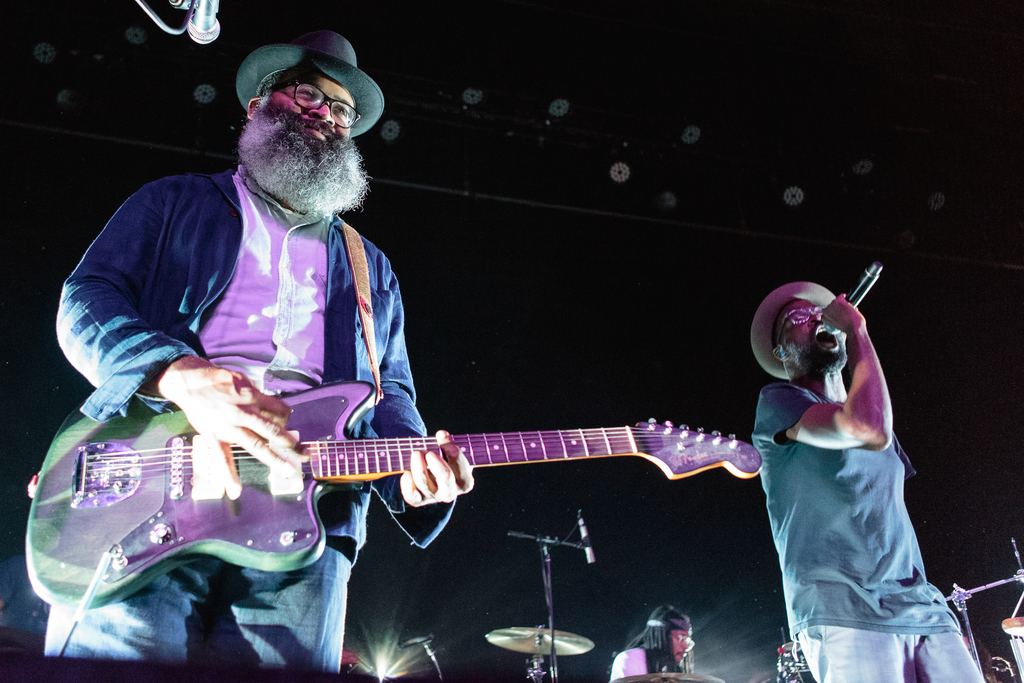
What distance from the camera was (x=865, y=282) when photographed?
311 cm

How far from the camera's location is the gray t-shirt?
7.86ft

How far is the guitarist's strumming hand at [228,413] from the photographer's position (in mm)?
1610

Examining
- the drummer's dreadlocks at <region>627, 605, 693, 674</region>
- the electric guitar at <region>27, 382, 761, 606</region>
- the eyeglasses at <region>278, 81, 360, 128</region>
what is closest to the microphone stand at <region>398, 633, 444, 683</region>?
the drummer's dreadlocks at <region>627, 605, 693, 674</region>

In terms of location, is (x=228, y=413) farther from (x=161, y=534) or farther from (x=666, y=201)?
(x=666, y=201)

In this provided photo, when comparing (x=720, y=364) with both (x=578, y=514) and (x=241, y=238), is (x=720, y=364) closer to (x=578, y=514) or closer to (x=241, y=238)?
(x=578, y=514)

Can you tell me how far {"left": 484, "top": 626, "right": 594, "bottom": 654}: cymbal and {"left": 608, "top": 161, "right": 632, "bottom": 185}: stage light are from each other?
3042mm

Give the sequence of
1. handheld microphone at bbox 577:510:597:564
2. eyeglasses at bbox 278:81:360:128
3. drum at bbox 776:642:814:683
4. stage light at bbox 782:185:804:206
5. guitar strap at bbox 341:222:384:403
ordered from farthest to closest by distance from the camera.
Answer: stage light at bbox 782:185:804:206
drum at bbox 776:642:814:683
handheld microphone at bbox 577:510:597:564
eyeglasses at bbox 278:81:360:128
guitar strap at bbox 341:222:384:403

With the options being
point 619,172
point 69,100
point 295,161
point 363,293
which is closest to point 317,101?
point 295,161

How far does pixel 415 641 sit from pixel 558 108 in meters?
3.57

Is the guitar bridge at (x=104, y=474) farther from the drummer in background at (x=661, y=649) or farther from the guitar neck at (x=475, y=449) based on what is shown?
the drummer in background at (x=661, y=649)

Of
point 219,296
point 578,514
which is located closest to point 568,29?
point 578,514

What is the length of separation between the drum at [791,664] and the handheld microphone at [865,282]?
8.49 feet

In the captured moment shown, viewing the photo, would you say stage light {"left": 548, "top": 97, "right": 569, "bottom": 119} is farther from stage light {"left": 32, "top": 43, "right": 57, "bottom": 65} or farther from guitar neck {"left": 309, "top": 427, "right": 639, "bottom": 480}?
guitar neck {"left": 309, "top": 427, "right": 639, "bottom": 480}

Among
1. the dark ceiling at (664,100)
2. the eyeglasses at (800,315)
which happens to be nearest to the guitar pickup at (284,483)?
the eyeglasses at (800,315)
